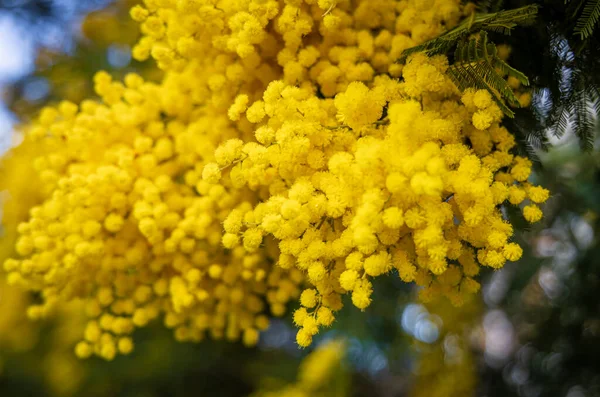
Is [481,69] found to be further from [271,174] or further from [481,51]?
[271,174]

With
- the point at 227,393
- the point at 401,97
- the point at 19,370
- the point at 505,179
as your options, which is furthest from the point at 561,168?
the point at 19,370

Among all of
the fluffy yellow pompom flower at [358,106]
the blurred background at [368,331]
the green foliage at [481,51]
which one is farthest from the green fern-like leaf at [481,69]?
the blurred background at [368,331]


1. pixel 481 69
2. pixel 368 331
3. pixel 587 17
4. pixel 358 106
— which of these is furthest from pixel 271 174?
pixel 368 331

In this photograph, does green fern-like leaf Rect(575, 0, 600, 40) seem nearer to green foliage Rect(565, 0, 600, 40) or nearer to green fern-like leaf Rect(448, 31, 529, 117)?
green foliage Rect(565, 0, 600, 40)

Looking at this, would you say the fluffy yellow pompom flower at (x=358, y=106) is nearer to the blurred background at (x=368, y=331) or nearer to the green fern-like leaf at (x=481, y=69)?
the green fern-like leaf at (x=481, y=69)

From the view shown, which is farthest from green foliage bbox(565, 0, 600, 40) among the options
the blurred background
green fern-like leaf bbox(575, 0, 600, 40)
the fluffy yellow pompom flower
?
the blurred background
